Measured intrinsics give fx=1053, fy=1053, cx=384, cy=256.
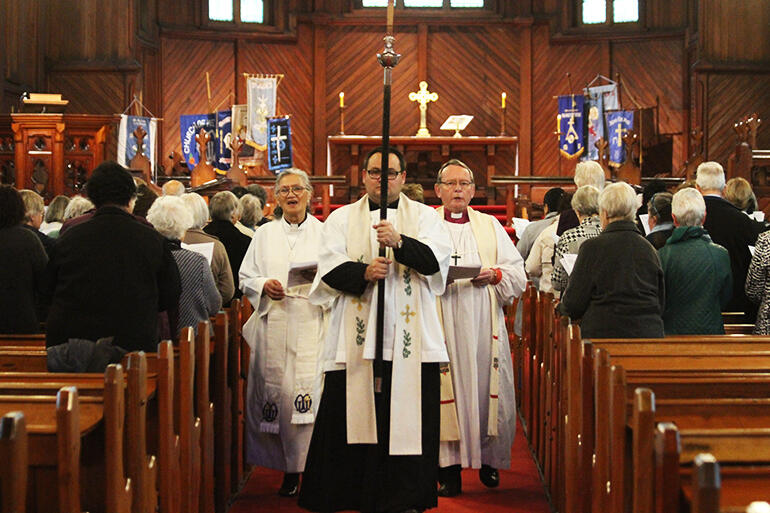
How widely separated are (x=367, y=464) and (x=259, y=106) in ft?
37.1

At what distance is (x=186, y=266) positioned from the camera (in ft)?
17.0

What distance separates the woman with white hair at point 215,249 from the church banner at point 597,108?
398 inches

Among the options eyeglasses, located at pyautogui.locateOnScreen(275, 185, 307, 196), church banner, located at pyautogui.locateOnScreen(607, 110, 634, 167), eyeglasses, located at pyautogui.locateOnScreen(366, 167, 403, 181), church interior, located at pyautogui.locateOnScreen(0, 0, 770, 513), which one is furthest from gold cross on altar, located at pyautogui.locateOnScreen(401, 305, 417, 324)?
church banner, located at pyautogui.locateOnScreen(607, 110, 634, 167)

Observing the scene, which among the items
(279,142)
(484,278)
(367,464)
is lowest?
(367,464)

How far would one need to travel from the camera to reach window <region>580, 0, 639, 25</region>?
57.9 feet

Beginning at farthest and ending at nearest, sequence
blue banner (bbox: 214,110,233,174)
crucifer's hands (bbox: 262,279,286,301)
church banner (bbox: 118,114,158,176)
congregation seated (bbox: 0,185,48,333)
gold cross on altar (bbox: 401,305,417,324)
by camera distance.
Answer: blue banner (bbox: 214,110,233,174) < church banner (bbox: 118,114,158,176) < crucifer's hands (bbox: 262,279,286,301) < congregation seated (bbox: 0,185,48,333) < gold cross on altar (bbox: 401,305,417,324)

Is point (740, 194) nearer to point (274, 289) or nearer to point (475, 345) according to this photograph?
point (475, 345)

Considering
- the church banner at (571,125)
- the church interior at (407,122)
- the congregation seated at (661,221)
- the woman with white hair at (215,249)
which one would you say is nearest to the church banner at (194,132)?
the church interior at (407,122)

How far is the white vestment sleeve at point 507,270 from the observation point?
5.71 m

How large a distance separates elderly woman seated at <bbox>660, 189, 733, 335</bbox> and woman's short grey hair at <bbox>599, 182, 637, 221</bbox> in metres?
0.67

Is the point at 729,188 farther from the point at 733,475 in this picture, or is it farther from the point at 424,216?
the point at 733,475

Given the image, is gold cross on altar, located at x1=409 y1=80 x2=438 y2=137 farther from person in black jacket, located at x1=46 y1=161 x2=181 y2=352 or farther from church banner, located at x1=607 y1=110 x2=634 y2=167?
person in black jacket, located at x1=46 y1=161 x2=181 y2=352

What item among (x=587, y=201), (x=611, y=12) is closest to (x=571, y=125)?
(x=611, y=12)

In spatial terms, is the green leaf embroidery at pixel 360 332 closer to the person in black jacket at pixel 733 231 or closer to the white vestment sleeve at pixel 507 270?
the white vestment sleeve at pixel 507 270
